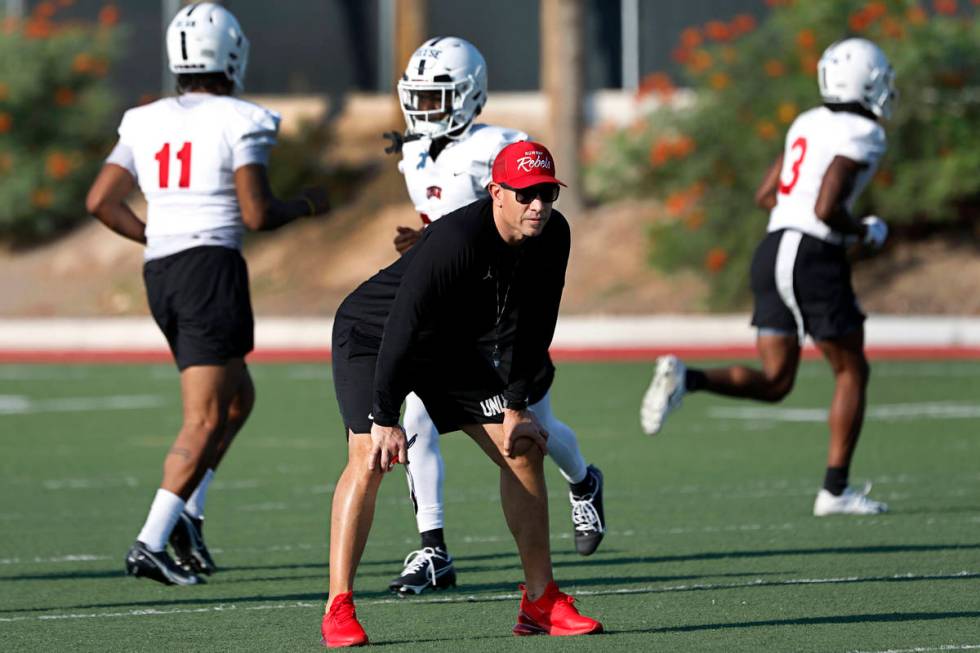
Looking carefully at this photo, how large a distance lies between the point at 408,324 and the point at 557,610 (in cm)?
118

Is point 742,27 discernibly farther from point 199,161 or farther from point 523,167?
point 523,167

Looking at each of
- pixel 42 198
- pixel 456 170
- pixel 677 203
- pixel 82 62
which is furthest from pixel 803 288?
pixel 82 62

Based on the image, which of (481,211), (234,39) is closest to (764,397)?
(234,39)

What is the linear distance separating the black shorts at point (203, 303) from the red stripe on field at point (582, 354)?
43.6 ft

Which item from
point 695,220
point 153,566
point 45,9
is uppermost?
point 45,9

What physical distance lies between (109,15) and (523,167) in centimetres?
2680

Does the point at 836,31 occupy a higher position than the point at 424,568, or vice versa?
the point at 836,31

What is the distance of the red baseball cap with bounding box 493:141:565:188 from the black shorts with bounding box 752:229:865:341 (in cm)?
408

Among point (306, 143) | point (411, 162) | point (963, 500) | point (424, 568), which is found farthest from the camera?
point (306, 143)

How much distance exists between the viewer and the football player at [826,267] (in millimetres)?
10352

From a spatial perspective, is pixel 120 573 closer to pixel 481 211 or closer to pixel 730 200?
pixel 481 211

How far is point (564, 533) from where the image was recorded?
10.0 metres

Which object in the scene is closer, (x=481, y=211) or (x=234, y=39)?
(x=481, y=211)

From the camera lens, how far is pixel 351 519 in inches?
266
